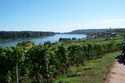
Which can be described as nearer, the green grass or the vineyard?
the vineyard

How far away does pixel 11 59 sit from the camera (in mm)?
15508

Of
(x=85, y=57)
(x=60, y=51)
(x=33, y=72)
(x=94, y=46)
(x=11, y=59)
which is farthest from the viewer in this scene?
(x=94, y=46)

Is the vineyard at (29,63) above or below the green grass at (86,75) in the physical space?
above

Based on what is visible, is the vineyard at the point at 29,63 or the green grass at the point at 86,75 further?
the green grass at the point at 86,75

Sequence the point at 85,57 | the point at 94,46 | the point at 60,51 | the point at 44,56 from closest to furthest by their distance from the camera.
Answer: the point at 44,56 < the point at 60,51 < the point at 85,57 < the point at 94,46

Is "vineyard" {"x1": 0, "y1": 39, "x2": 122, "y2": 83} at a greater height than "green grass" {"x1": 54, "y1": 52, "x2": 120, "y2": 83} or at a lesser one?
greater

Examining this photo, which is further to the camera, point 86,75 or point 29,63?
point 86,75

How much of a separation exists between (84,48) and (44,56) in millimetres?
26037

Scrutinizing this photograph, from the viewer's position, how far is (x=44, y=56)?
1966cm

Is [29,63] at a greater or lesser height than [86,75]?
greater

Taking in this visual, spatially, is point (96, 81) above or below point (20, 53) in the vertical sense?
below

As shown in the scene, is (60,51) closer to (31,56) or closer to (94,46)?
(31,56)

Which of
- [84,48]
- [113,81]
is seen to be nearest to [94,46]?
[84,48]

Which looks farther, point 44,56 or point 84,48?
point 84,48
